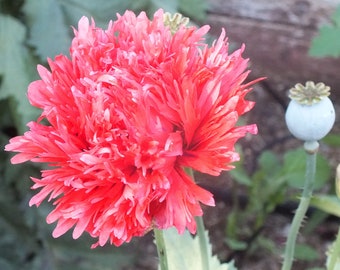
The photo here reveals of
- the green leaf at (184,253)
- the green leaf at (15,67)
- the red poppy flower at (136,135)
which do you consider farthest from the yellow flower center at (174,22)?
the green leaf at (15,67)

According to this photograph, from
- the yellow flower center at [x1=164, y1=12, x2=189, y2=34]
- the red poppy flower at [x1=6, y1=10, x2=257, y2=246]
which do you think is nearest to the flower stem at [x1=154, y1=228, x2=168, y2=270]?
the red poppy flower at [x1=6, y1=10, x2=257, y2=246]

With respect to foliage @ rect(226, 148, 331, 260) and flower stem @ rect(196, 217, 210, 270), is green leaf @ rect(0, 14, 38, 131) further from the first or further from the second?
flower stem @ rect(196, 217, 210, 270)

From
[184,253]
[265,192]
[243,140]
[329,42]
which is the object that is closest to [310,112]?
[184,253]

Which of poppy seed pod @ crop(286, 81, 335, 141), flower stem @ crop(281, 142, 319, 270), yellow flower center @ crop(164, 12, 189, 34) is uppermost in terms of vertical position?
yellow flower center @ crop(164, 12, 189, 34)

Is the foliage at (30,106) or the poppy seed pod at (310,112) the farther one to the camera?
the foliage at (30,106)

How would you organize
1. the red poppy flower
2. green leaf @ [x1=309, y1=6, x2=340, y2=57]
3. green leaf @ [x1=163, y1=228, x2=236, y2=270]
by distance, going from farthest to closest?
green leaf @ [x1=309, y1=6, x2=340, y2=57] < green leaf @ [x1=163, y1=228, x2=236, y2=270] < the red poppy flower

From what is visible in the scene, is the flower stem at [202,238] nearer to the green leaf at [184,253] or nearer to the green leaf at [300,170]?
the green leaf at [184,253]
